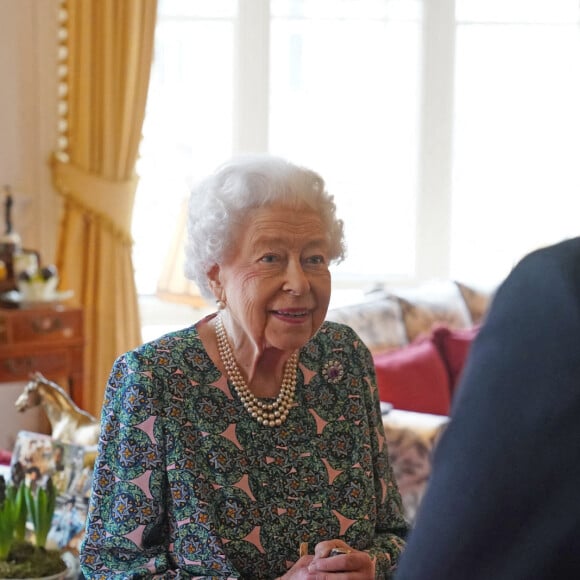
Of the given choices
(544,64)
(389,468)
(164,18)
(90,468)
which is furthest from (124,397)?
(544,64)

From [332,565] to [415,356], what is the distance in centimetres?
181

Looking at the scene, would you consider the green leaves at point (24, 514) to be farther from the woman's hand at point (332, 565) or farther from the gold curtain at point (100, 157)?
the gold curtain at point (100, 157)

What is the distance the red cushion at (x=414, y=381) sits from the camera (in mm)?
3225

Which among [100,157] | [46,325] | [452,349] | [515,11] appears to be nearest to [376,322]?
[452,349]

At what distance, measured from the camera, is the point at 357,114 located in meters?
5.21

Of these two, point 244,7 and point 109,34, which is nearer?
point 109,34

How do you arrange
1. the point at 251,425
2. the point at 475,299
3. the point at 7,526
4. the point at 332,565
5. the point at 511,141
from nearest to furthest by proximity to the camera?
the point at 332,565
the point at 251,425
the point at 7,526
the point at 475,299
the point at 511,141

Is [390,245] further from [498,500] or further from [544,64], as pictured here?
[498,500]

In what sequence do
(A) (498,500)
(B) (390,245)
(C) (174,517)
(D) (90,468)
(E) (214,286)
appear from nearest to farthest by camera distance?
(A) (498,500) → (C) (174,517) → (E) (214,286) → (D) (90,468) → (B) (390,245)

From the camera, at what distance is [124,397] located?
5.38 ft

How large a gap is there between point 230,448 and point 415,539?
43.5 inches

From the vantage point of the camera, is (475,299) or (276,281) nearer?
(276,281)

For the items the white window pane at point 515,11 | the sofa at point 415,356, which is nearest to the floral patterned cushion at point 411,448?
the sofa at point 415,356

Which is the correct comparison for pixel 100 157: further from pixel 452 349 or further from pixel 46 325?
pixel 452 349
